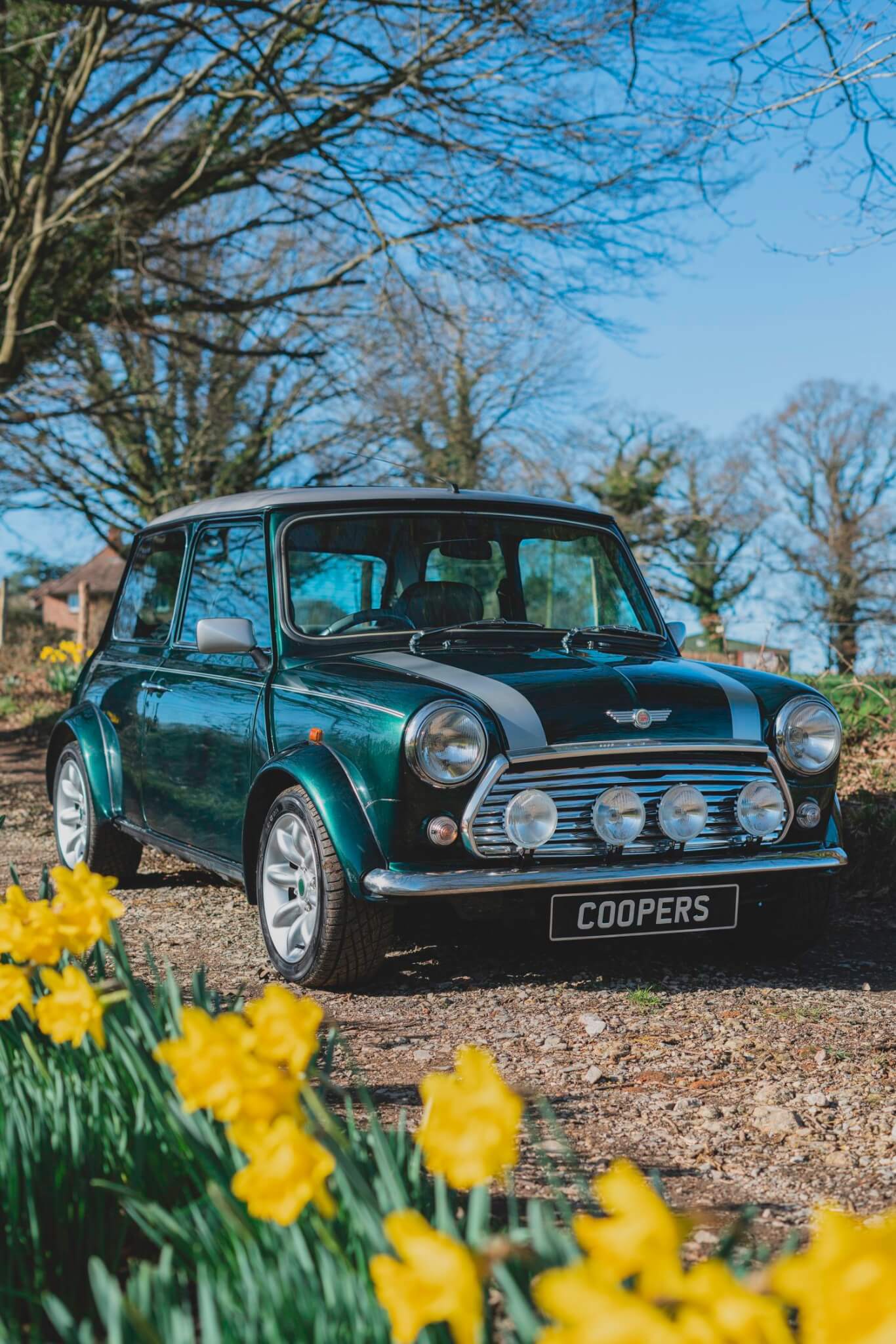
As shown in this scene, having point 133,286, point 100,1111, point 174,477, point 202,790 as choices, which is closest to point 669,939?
point 202,790

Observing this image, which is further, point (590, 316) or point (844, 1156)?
point (590, 316)

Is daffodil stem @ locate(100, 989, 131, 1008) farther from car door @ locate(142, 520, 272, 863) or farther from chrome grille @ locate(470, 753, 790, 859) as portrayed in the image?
car door @ locate(142, 520, 272, 863)

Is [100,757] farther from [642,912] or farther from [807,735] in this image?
[807,735]

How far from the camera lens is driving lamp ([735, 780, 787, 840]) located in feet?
14.9

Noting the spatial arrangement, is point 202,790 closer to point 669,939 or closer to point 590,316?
point 669,939

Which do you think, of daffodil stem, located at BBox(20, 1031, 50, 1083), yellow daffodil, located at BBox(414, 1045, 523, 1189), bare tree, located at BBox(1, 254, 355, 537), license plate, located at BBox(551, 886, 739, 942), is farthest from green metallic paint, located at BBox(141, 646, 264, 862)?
bare tree, located at BBox(1, 254, 355, 537)

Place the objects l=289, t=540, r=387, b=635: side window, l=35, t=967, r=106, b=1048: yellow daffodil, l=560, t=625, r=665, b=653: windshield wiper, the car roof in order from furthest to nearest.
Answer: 1. l=560, t=625, r=665, b=653: windshield wiper
2. the car roof
3. l=289, t=540, r=387, b=635: side window
4. l=35, t=967, r=106, b=1048: yellow daffodil

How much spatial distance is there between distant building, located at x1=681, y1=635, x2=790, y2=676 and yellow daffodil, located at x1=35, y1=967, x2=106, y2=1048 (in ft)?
20.2

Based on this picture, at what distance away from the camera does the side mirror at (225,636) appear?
4.98 metres

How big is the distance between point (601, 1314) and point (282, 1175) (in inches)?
22.3

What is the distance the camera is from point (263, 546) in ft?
17.4

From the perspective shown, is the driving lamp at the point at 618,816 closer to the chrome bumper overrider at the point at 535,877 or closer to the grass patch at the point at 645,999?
the chrome bumper overrider at the point at 535,877

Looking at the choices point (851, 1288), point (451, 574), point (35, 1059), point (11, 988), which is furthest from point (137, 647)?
point (851, 1288)

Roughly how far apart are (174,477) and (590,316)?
11.7m
